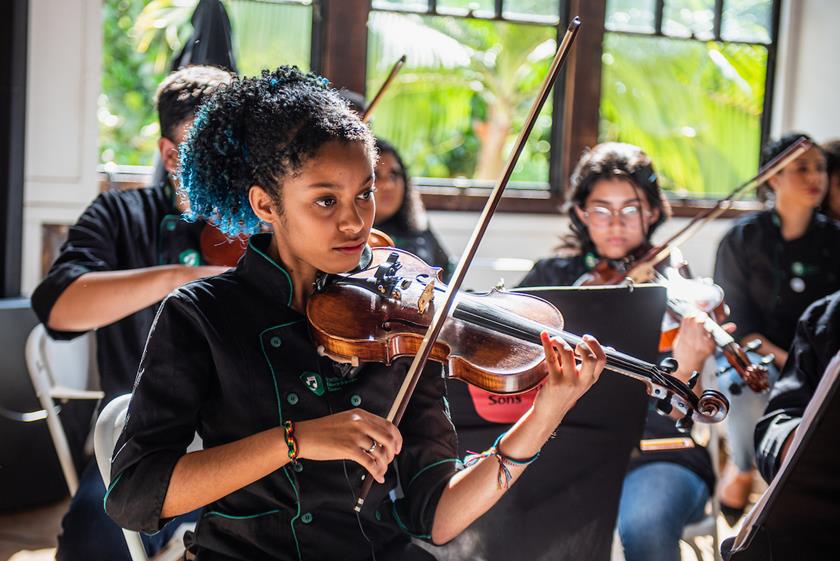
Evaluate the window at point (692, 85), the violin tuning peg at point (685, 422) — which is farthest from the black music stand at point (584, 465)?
the window at point (692, 85)

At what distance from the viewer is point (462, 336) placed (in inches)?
53.7

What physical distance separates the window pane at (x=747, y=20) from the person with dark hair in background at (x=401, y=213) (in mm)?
1983

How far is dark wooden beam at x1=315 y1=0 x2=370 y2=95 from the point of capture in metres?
3.58

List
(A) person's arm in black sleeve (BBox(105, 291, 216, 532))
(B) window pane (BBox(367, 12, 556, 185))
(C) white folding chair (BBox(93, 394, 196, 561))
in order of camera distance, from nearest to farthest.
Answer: (A) person's arm in black sleeve (BBox(105, 291, 216, 532)) → (C) white folding chair (BBox(93, 394, 196, 561)) → (B) window pane (BBox(367, 12, 556, 185))

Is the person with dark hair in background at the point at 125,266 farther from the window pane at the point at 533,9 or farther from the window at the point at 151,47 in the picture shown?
the window pane at the point at 533,9

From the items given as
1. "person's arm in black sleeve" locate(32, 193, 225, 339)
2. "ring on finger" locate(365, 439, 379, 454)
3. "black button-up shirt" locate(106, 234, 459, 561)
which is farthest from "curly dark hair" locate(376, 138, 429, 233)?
"ring on finger" locate(365, 439, 379, 454)

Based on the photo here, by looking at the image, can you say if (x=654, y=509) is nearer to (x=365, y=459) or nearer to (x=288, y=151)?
(x=365, y=459)

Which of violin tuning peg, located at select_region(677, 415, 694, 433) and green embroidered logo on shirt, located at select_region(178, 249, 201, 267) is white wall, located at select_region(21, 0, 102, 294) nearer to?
green embroidered logo on shirt, located at select_region(178, 249, 201, 267)

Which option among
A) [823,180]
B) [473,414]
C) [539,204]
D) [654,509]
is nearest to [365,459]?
[473,414]

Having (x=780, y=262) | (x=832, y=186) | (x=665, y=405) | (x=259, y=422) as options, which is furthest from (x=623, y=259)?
(x=832, y=186)

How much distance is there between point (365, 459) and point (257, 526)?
0.24m

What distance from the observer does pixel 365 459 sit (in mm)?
1076

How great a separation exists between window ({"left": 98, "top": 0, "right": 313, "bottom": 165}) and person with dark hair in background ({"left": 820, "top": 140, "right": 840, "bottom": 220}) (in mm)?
2049

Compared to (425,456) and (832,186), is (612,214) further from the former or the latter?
(832,186)
